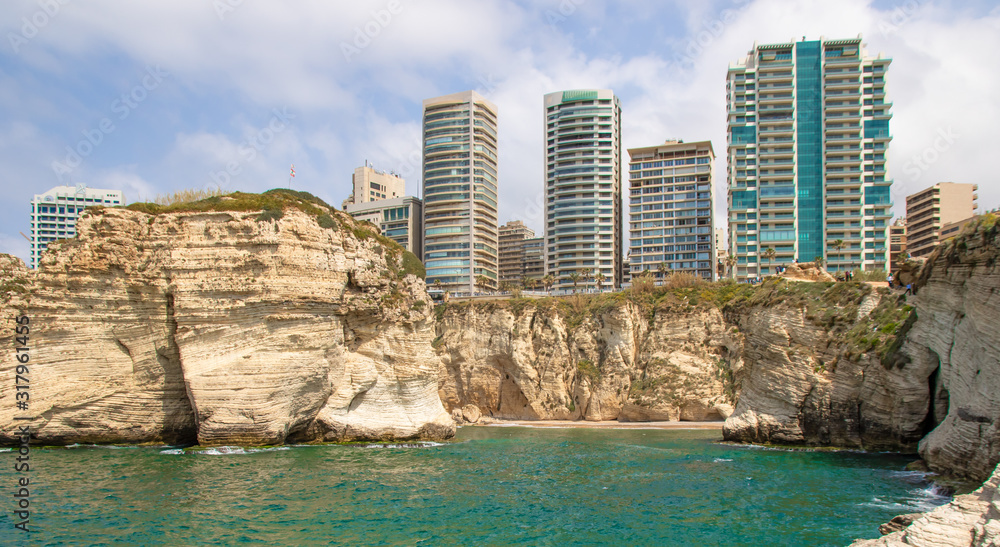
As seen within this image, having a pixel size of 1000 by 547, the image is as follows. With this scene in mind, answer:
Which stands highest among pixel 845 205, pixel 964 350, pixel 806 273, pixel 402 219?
pixel 402 219

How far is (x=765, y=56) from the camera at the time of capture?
8275 centimetres

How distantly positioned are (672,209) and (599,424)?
168 feet

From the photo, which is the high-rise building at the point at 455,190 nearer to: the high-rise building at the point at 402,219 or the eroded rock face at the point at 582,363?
the high-rise building at the point at 402,219

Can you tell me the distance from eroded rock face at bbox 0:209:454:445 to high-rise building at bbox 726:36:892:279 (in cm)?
6641

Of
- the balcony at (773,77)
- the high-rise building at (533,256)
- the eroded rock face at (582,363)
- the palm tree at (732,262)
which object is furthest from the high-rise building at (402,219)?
the balcony at (773,77)

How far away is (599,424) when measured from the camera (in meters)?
52.2

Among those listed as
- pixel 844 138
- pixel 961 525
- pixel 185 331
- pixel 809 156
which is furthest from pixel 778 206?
pixel 961 525

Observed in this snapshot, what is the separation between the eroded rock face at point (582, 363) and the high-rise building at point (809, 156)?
33449 mm

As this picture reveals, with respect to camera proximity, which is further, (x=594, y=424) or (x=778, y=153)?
(x=778, y=153)

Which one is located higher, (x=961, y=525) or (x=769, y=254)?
(x=769, y=254)

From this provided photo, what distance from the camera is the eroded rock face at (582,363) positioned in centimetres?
5344

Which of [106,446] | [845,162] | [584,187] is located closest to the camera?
[106,446]

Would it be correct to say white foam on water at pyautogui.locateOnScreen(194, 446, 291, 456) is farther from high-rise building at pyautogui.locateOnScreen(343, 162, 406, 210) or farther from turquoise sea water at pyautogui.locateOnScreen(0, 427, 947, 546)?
high-rise building at pyautogui.locateOnScreen(343, 162, 406, 210)

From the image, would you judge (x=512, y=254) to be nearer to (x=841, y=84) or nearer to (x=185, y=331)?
(x=841, y=84)
